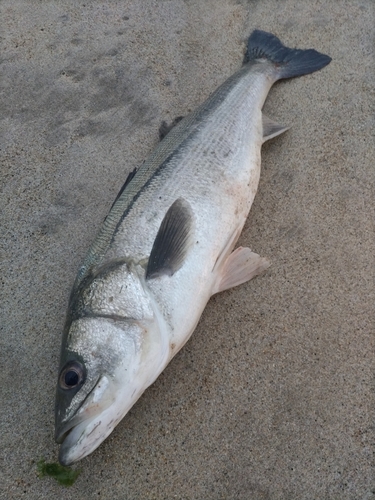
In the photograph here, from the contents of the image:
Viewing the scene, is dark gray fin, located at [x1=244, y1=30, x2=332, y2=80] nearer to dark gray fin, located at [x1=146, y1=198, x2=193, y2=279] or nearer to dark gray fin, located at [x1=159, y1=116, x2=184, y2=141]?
dark gray fin, located at [x1=159, y1=116, x2=184, y2=141]

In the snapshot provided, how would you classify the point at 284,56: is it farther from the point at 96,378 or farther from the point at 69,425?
the point at 69,425

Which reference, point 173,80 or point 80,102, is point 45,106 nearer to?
point 80,102

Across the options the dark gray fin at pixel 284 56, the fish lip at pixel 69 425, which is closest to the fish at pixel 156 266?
the fish lip at pixel 69 425

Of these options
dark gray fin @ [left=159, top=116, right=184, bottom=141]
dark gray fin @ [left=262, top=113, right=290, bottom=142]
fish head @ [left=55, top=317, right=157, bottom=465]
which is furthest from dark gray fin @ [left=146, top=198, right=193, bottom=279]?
dark gray fin @ [left=262, top=113, right=290, bottom=142]

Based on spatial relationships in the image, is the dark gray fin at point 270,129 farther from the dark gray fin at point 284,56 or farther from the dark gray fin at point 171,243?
the dark gray fin at point 171,243

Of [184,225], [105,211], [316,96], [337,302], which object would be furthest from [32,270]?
[316,96]

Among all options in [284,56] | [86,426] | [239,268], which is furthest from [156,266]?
[284,56]
